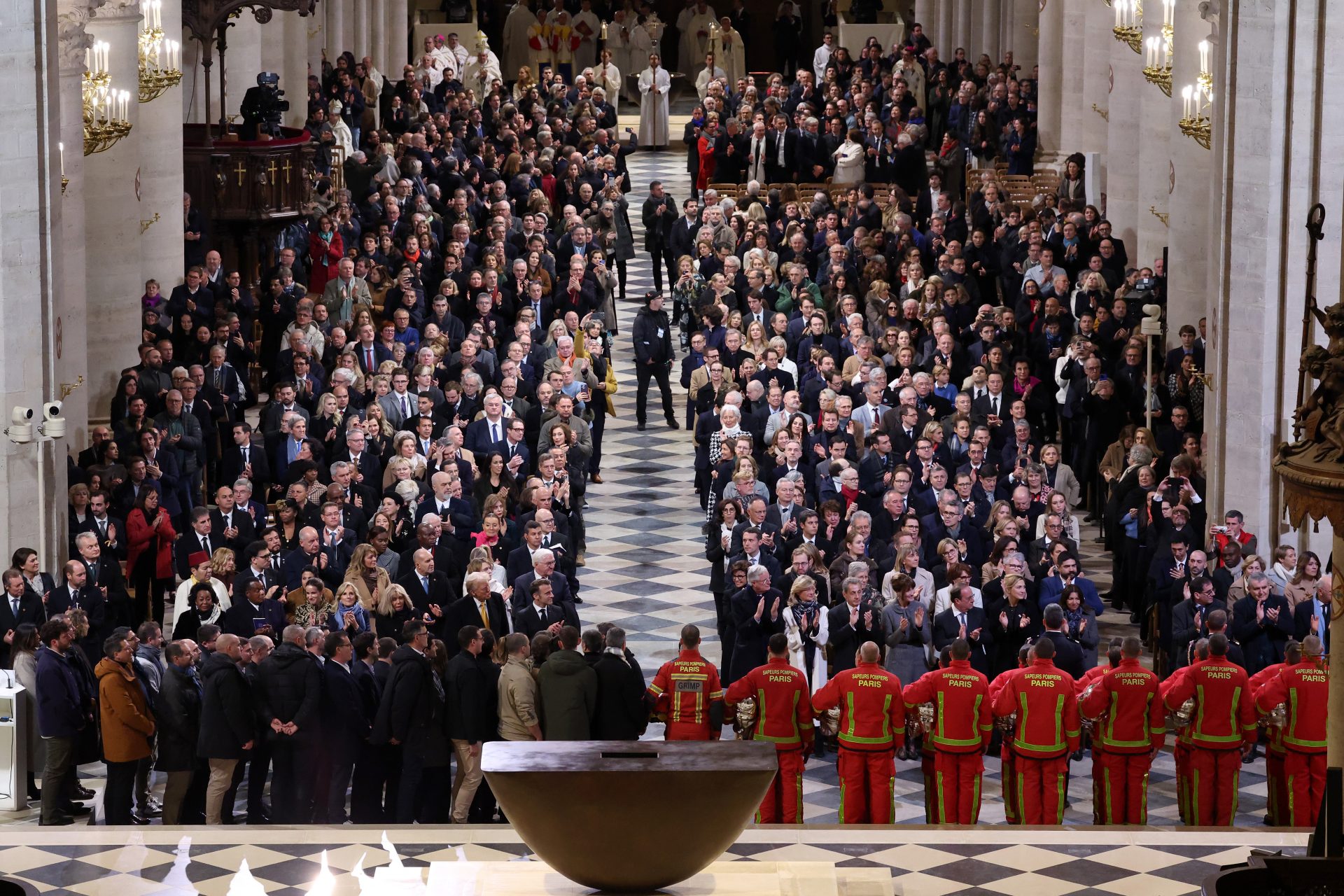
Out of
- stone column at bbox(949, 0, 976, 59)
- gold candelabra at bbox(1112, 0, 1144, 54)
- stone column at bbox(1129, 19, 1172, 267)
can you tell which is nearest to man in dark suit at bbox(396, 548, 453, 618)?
stone column at bbox(1129, 19, 1172, 267)

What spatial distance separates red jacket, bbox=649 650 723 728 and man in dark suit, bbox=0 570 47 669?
433 cm

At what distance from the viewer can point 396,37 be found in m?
41.9

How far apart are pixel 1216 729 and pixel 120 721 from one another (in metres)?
6.70

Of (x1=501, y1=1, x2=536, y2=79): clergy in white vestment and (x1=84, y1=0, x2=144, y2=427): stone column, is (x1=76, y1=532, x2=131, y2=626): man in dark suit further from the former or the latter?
(x1=501, y1=1, x2=536, y2=79): clergy in white vestment

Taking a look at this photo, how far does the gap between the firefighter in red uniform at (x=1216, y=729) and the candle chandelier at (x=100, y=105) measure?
11.6 metres

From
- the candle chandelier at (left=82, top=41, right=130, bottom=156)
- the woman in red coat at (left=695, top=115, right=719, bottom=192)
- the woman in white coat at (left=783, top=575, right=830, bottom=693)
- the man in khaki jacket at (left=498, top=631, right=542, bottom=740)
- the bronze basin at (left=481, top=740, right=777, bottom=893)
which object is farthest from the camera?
the woman in red coat at (left=695, top=115, right=719, bottom=192)

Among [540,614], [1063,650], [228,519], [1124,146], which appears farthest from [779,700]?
[1124,146]

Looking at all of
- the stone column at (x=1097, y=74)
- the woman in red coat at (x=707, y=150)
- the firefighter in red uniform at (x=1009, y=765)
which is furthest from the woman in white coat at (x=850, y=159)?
the firefighter in red uniform at (x=1009, y=765)

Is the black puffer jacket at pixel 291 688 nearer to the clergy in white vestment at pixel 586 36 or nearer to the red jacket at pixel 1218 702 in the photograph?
the red jacket at pixel 1218 702

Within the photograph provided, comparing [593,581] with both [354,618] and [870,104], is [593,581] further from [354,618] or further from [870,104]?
[870,104]

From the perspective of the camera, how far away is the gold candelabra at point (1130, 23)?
2423cm

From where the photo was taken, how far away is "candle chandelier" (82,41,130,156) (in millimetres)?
20391

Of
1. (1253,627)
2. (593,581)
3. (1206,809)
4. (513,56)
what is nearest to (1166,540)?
(1253,627)

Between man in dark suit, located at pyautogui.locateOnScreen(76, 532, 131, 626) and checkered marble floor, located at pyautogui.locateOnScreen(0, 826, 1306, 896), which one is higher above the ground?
man in dark suit, located at pyautogui.locateOnScreen(76, 532, 131, 626)
